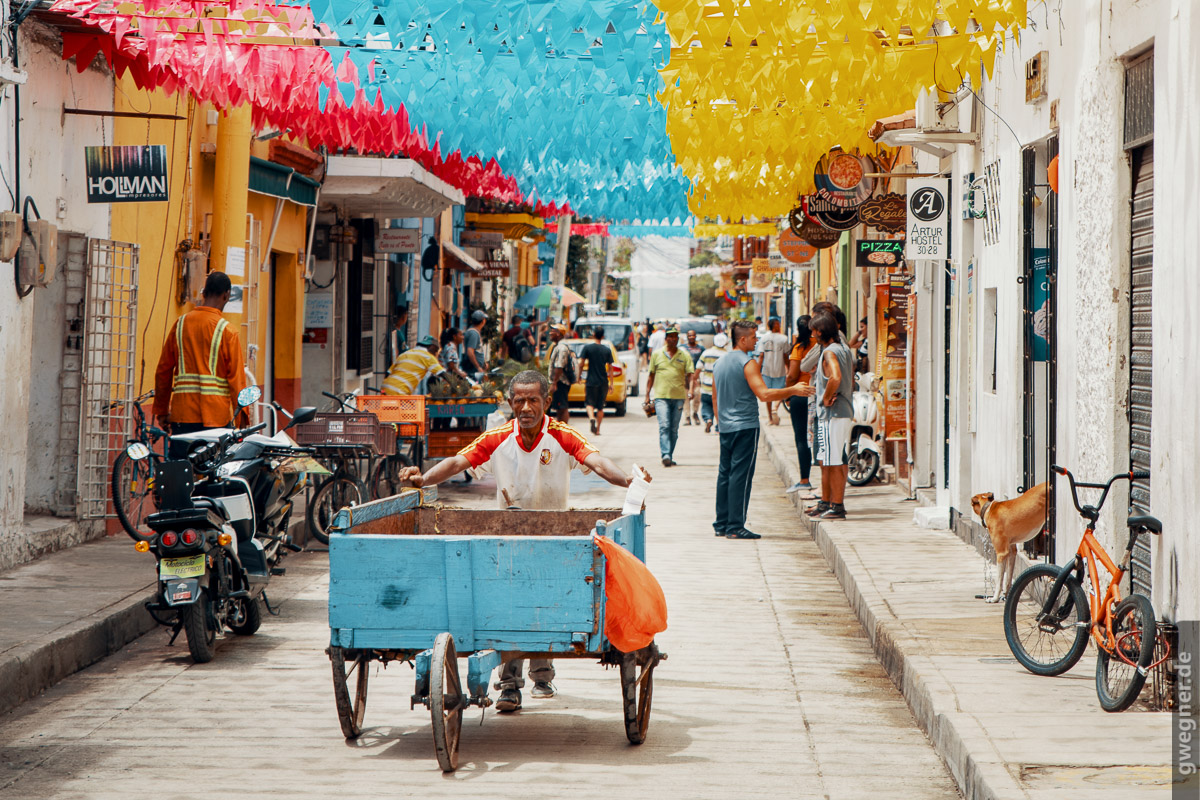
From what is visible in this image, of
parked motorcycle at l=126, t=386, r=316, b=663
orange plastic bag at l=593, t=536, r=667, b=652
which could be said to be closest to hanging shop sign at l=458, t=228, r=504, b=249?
parked motorcycle at l=126, t=386, r=316, b=663

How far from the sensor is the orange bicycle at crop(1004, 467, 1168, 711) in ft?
19.6

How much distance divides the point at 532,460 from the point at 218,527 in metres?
2.13

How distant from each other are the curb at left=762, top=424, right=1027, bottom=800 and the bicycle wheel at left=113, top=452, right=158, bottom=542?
5148 millimetres

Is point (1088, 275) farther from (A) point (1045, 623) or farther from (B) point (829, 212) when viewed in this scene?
(B) point (829, 212)

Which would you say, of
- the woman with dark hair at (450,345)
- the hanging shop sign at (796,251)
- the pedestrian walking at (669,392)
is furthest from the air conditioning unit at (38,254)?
the hanging shop sign at (796,251)

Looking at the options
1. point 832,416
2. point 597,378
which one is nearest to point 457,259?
point 597,378

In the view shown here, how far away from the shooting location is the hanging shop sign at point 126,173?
1107 cm

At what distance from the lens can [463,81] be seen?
9.59m

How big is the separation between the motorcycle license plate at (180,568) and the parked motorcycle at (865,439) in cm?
1031

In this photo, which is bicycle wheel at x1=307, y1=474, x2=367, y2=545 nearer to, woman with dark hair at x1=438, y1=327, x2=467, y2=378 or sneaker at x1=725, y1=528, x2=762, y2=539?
sneaker at x1=725, y1=528, x2=762, y2=539

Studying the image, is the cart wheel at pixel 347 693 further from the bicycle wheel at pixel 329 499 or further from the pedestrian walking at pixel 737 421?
the pedestrian walking at pixel 737 421

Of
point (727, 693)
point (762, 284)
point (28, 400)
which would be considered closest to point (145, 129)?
point (28, 400)

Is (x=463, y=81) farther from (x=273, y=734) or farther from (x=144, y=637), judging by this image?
(x=273, y=734)

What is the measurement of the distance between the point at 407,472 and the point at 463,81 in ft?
13.4
